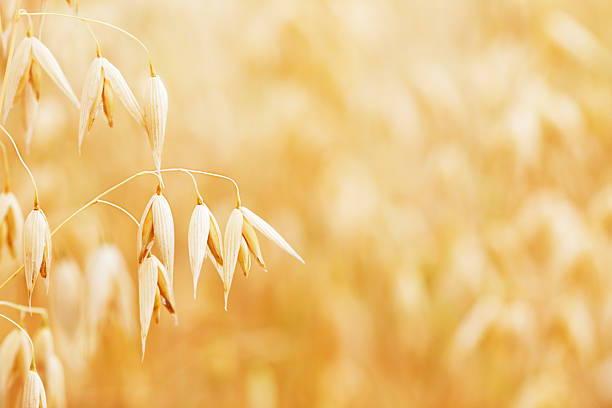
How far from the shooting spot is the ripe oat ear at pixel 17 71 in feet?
1.59

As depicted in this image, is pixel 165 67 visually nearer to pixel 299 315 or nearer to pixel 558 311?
pixel 299 315

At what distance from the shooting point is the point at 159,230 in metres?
0.47

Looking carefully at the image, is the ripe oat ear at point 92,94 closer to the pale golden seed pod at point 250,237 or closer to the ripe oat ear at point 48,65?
the ripe oat ear at point 48,65

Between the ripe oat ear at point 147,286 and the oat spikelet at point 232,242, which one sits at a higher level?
the oat spikelet at point 232,242

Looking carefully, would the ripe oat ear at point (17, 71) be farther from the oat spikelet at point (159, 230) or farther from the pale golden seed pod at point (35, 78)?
the oat spikelet at point (159, 230)

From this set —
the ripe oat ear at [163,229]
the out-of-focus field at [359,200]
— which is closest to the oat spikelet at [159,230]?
the ripe oat ear at [163,229]

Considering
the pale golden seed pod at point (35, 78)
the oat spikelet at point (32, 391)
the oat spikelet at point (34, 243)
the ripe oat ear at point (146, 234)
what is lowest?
the oat spikelet at point (32, 391)

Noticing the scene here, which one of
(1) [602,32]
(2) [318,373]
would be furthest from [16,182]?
(1) [602,32]

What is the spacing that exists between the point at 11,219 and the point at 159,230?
0.17 meters

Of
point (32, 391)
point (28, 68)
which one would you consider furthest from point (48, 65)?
point (32, 391)

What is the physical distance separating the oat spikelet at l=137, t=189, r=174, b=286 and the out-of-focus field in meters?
0.53

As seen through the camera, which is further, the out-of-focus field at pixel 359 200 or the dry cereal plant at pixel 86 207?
the out-of-focus field at pixel 359 200

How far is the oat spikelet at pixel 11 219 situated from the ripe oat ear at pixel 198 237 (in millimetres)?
171

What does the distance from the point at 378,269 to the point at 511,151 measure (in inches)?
12.7
